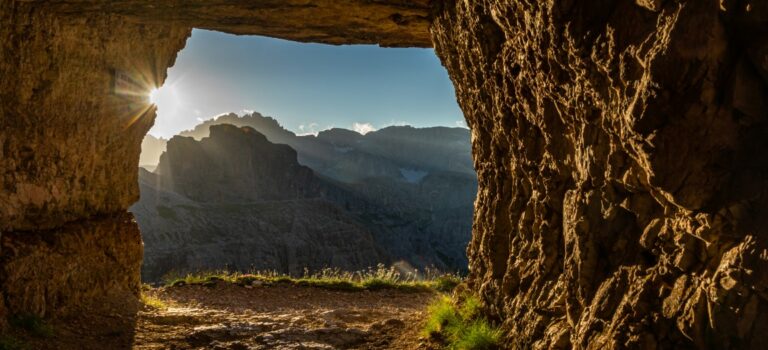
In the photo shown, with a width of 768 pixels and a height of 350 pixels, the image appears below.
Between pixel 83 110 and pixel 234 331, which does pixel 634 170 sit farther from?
pixel 83 110

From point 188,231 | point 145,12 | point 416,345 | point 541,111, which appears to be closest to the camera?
point 541,111

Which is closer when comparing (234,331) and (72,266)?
(234,331)

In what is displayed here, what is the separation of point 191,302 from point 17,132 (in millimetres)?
6850

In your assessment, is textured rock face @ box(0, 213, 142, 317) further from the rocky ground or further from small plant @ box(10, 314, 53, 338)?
the rocky ground

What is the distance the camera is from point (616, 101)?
4.17m

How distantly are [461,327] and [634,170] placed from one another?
3765mm

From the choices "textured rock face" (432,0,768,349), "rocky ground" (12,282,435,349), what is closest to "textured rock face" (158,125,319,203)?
"rocky ground" (12,282,435,349)

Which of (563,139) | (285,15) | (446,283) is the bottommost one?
(446,283)

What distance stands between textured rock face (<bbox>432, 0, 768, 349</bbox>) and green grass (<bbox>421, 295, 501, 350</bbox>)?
12.1 inches

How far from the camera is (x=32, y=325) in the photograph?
302 inches

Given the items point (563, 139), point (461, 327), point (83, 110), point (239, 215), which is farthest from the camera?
A: point (239, 215)

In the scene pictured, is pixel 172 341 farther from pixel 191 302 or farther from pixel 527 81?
pixel 527 81

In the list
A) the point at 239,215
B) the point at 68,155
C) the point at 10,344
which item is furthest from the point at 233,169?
the point at 10,344

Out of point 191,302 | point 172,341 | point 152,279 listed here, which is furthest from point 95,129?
point 152,279
